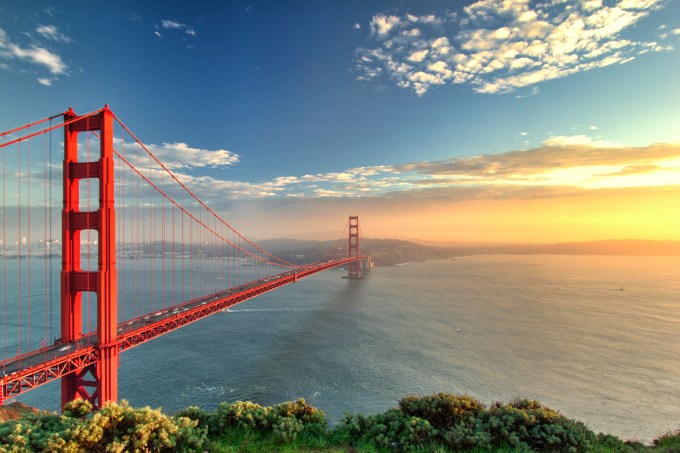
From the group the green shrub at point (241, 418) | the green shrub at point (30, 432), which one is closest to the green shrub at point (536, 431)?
the green shrub at point (241, 418)

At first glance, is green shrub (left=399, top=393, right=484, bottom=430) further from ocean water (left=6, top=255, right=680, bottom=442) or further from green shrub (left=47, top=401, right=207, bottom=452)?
ocean water (left=6, top=255, right=680, bottom=442)

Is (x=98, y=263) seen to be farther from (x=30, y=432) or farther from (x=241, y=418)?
(x=241, y=418)

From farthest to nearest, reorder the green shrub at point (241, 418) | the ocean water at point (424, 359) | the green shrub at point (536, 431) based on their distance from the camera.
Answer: the ocean water at point (424, 359) → the green shrub at point (241, 418) → the green shrub at point (536, 431)

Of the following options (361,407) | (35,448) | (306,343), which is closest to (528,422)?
(35,448)

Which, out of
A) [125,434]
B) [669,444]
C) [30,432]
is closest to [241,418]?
[125,434]

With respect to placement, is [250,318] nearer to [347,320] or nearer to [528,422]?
[347,320]

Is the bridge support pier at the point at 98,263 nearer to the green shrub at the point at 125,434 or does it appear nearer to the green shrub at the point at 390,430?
the green shrub at the point at 125,434

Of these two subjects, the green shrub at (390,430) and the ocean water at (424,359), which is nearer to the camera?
the green shrub at (390,430)
